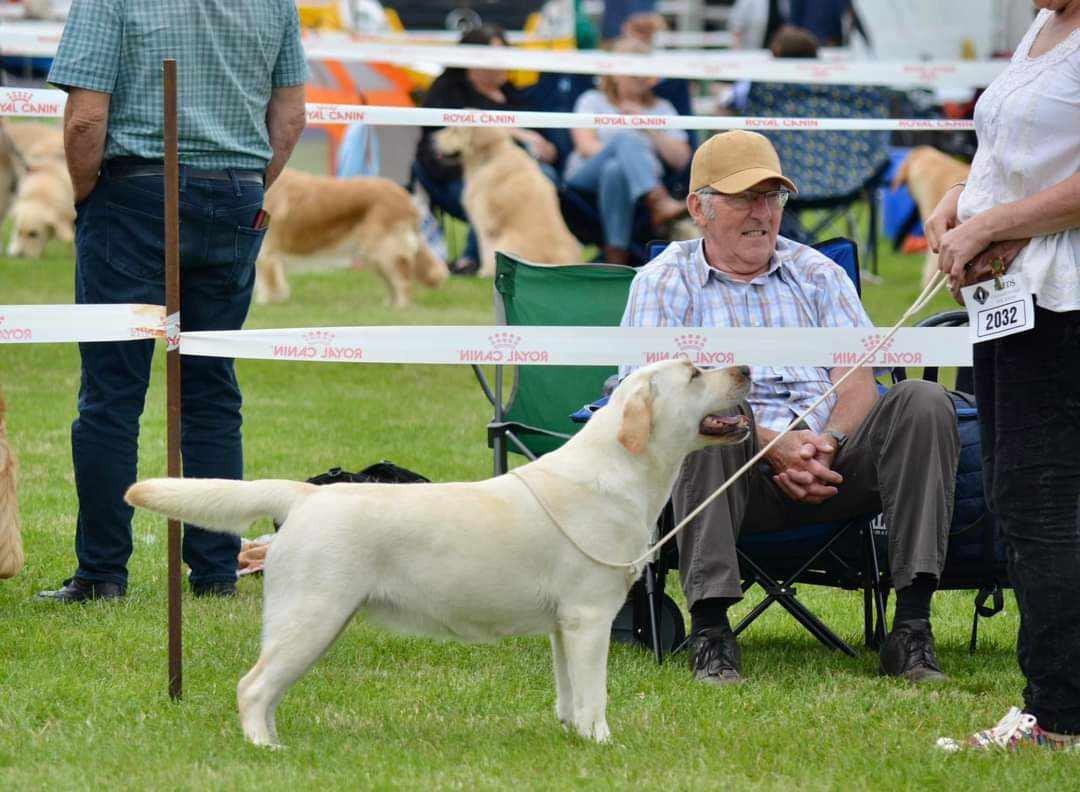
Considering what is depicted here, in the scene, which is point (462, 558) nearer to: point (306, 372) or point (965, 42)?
point (306, 372)

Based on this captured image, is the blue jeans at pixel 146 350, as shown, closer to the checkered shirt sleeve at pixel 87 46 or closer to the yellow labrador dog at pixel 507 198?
the checkered shirt sleeve at pixel 87 46

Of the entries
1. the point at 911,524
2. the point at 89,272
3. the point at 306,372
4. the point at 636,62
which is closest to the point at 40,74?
the point at 636,62

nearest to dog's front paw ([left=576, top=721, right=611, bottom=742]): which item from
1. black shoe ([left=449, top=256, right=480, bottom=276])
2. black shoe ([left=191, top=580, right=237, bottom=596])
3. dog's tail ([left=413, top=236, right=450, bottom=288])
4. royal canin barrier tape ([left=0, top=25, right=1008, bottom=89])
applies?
black shoe ([left=191, top=580, right=237, bottom=596])

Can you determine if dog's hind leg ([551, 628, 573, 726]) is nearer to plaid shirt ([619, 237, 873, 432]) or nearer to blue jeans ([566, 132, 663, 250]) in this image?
plaid shirt ([619, 237, 873, 432])

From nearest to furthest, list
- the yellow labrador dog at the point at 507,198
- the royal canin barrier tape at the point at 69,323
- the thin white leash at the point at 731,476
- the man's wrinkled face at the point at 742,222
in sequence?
1. the thin white leash at the point at 731,476
2. the royal canin barrier tape at the point at 69,323
3. the man's wrinkled face at the point at 742,222
4. the yellow labrador dog at the point at 507,198

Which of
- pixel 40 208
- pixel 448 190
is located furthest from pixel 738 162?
pixel 40 208

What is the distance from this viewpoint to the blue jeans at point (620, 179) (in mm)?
11508

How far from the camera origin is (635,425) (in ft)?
11.7

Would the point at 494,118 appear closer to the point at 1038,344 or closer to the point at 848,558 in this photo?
the point at 848,558

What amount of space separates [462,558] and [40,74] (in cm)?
1771

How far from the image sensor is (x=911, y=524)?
4.29 m

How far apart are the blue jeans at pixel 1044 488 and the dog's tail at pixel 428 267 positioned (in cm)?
869

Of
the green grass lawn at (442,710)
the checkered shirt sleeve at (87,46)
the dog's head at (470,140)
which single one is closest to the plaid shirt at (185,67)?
the checkered shirt sleeve at (87,46)

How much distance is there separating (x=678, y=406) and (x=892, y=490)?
93 centimetres
